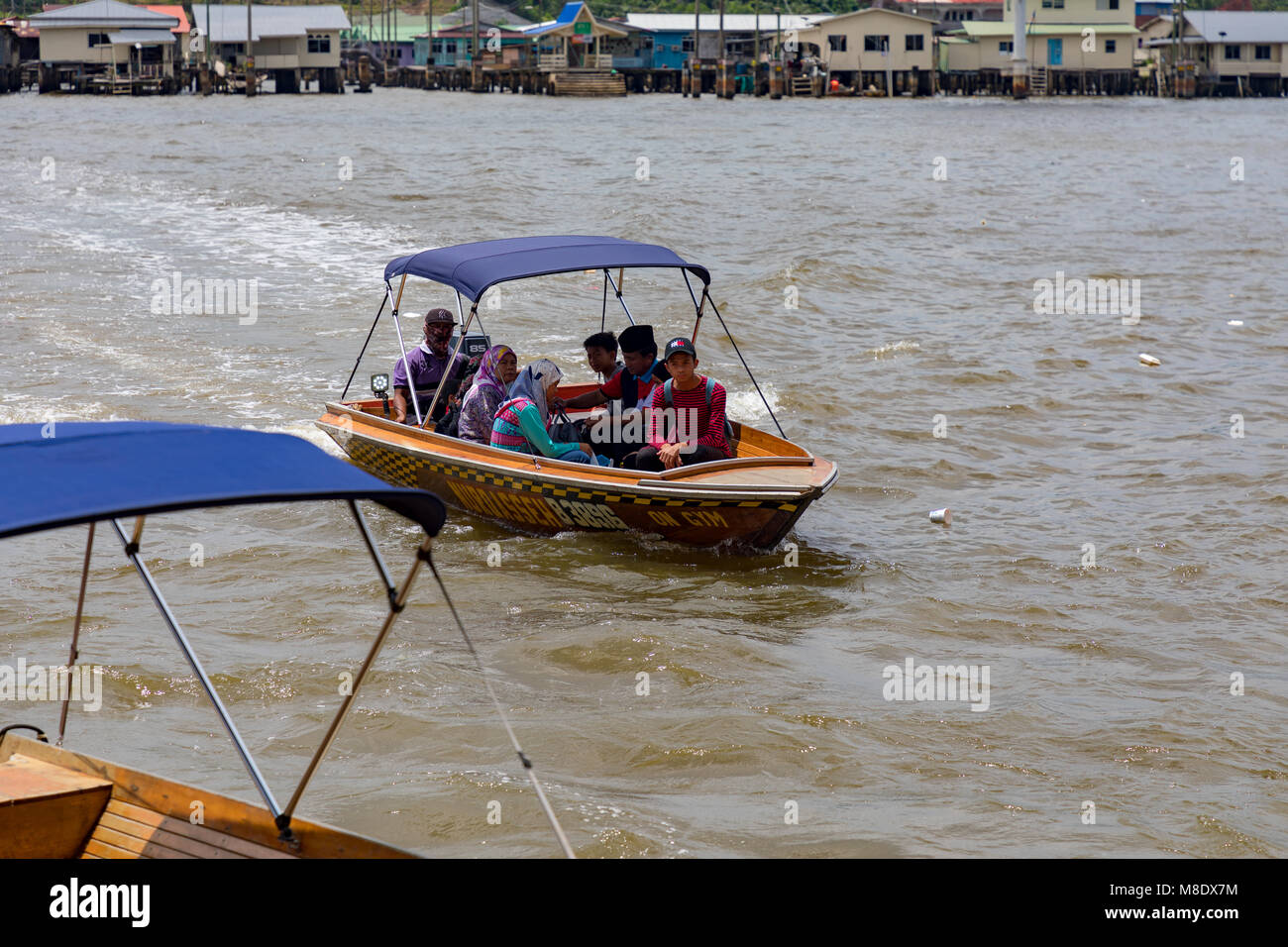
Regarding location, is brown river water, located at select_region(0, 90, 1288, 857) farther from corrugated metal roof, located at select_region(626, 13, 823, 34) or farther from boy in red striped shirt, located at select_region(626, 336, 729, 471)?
corrugated metal roof, located at select_region(626, 13, 823, 34)

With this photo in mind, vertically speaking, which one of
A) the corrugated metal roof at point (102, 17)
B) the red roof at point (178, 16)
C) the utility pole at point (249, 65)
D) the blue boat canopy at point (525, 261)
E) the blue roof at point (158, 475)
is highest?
the red roof at point (178, 16)

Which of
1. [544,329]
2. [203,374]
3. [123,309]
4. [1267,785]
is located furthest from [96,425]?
[123,309]

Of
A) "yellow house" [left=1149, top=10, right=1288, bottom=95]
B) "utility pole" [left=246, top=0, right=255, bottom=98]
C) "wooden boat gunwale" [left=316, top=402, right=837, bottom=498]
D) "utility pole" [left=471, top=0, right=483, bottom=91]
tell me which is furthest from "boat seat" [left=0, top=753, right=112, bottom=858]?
"yellow house" [left=1149, top=10, right=1288, bottom=95]

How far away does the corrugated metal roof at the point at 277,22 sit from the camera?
237ft

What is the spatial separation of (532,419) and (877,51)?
69.9 metres

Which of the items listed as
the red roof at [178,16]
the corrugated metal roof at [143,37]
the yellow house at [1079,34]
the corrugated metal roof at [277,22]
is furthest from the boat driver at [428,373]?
the red roof at [178,16]

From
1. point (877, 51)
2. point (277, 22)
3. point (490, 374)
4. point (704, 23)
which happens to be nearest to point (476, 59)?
point (277, 22)

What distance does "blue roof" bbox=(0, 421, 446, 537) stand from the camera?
11.2 feet

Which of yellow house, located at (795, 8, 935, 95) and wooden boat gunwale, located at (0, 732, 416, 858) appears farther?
yellow house, located at (795, 8, 935, 95)

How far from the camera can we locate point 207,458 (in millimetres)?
3854

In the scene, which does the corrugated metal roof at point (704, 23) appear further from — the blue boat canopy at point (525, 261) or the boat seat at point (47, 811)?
the boat seat at point (47, 811)

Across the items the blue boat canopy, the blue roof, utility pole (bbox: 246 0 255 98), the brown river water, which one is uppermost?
utility pole (bbox: 246 0 255 98)

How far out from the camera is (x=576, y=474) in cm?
896

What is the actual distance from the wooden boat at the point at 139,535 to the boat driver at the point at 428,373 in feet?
18.0
